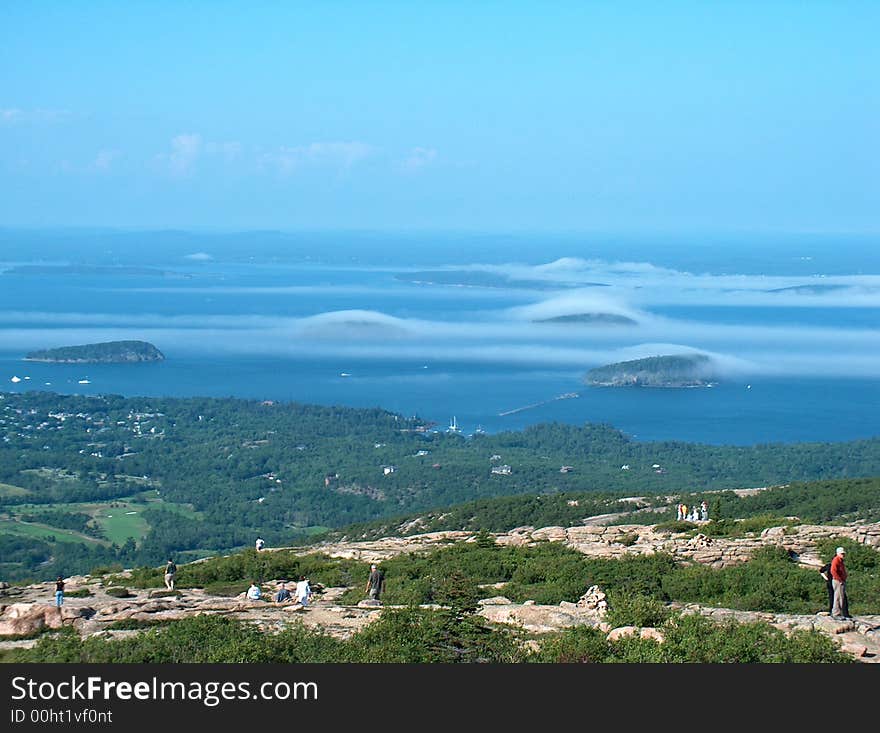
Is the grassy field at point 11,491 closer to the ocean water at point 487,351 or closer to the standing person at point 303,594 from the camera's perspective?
the ocean water at point 487,351

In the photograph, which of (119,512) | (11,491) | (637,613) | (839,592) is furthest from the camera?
(11,491)

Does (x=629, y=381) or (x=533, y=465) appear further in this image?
(x=629, y=381)

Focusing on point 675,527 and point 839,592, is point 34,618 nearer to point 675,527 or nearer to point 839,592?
point 839,592

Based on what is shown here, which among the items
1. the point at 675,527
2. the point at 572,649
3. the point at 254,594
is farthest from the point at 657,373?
the point at 572,649

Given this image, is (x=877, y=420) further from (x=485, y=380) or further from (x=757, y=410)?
(x=485, y=380)

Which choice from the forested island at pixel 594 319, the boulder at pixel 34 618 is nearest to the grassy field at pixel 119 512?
the boulder at pixel 34 618

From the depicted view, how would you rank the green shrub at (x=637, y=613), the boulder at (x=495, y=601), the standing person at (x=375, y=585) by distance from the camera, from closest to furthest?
the green shrub at (x=637, y=613)
the boulder at (x=495, y=601)
the standing person at (x=375, y=585)

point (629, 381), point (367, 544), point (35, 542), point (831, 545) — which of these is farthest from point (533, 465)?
point (629, 381)
